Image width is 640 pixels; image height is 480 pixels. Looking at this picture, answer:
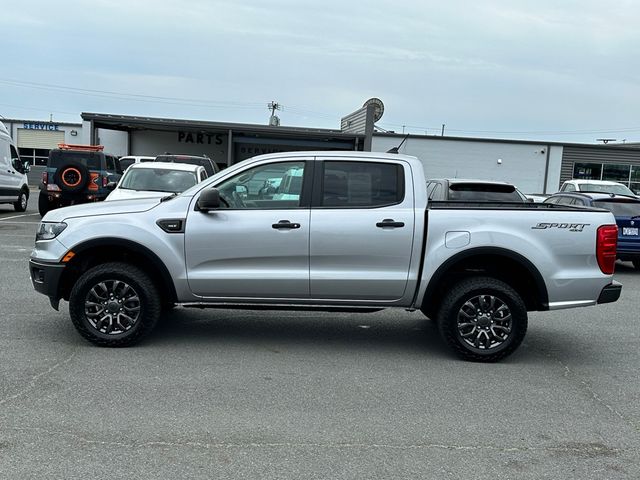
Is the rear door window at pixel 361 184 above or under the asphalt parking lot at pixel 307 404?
above

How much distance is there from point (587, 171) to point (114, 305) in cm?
3331

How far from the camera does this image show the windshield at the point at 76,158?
55.9 feet

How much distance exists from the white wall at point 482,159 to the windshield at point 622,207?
2123 cm

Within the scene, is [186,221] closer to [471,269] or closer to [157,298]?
[157,298]

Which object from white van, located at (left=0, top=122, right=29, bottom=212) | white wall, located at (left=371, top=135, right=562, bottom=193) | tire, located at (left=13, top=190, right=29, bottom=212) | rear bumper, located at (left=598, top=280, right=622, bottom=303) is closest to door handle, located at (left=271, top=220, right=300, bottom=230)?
rear bumper, located at (left=598, top=280, right=622, bottom=303)

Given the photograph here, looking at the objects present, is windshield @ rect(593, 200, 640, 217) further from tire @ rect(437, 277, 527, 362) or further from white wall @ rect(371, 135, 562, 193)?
white wall @ rect(371, 135, 562, 193)

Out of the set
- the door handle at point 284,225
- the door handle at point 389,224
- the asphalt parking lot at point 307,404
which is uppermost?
the door handle at point 389,224

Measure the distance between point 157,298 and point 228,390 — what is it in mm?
1363

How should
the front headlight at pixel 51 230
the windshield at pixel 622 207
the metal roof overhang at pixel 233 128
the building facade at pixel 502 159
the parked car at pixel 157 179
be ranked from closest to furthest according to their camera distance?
the front headlight at pixel 51 230 → the windshield at pixel 622 207 → the parked car at pixel 157 179 → the metal roof overhang at pixel 233 128 → the building facade at pixel 502 159

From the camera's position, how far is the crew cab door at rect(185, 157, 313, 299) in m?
5.59

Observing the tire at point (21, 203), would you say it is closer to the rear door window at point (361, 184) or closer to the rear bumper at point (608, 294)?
the rear door window at point (361, 184)

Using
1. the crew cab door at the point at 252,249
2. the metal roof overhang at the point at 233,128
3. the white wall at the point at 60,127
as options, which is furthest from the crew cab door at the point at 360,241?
the white wall at the point at 60,127

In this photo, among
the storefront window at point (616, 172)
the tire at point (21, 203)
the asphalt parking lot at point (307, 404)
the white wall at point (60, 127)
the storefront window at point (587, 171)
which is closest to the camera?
the asphalt parking lot at point (307, 404)

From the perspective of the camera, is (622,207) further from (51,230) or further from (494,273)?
(51,230)
